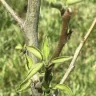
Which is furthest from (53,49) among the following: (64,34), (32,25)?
(64,34)

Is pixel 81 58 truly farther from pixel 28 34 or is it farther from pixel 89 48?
pixel 28 34

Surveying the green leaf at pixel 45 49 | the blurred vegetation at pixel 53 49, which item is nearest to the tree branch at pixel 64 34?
the green leaf at pixel 45 49

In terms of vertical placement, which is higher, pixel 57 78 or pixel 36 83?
pixel 36 83

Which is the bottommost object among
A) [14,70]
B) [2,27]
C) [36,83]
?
[14,70]

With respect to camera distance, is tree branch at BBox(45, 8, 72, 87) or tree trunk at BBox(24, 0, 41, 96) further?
tree trunk at BBox(24, 0, 41, 96)

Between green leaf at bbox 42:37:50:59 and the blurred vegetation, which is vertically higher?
green leaf at bbox 42:37:50:59

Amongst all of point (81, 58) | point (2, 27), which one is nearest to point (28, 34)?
point (81, 58)

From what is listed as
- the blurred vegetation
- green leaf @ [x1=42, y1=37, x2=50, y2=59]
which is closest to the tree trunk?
green leaf @ [x1=42, y1=37, x2=50, y2=59]

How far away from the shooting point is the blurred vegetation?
7.28 feet

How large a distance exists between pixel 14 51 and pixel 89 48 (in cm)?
65

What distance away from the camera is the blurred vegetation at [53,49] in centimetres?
222

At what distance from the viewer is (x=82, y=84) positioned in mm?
2209

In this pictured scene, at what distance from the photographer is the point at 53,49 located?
245 centimetres

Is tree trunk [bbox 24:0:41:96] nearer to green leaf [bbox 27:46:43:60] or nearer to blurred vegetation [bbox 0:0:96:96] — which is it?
green leaf [bbox 27:46:43:60]
